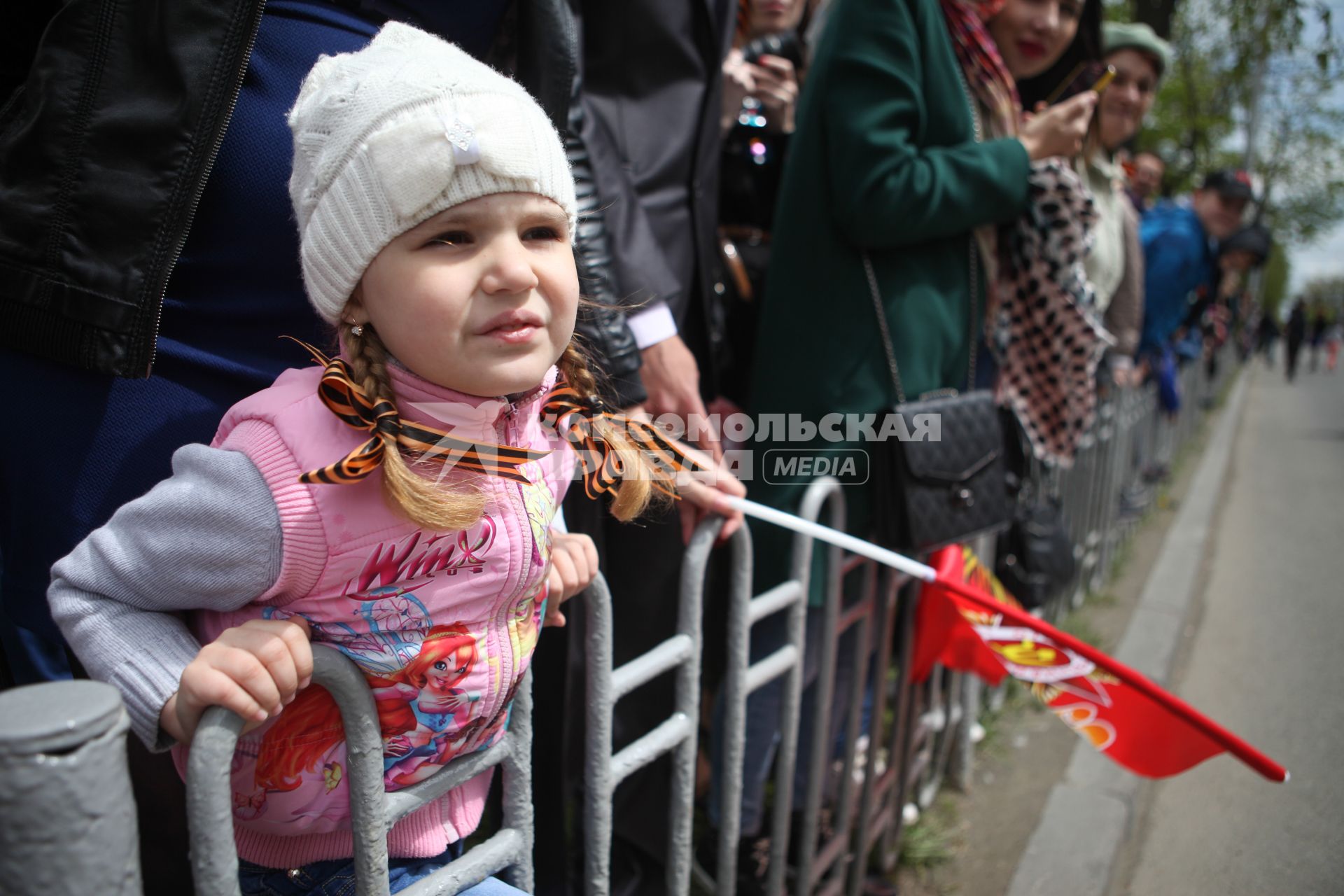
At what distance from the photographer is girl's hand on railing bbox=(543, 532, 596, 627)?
1236 millimetres

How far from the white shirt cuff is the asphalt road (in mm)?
2078

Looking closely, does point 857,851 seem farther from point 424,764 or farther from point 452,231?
point 452,231

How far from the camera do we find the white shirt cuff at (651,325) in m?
1.79

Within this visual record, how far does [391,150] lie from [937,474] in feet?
4.96

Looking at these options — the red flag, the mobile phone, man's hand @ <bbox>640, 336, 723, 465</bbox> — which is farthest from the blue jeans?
the mobile phone

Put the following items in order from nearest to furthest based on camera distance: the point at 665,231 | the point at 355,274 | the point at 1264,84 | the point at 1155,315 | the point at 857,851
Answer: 1. the point at 355,274
2. the point at 665,231
3. the point at 857,851
4. the point at 1155,315
5. the point at 1264,84

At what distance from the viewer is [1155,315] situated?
221 inches

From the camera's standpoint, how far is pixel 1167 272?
5492 millimetres

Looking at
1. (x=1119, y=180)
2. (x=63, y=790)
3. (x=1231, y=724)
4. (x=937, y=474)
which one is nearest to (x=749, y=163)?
(x=937, y=474)

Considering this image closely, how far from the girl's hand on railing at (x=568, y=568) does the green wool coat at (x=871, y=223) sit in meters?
1.04

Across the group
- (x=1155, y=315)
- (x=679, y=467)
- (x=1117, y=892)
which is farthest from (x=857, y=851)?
(x=1155, y=315)

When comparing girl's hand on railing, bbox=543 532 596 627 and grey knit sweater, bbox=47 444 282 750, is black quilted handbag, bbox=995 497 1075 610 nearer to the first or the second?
girl's hand on railing, bbox=543 532 596 627

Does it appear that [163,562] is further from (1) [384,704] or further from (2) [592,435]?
(2) [592,435]

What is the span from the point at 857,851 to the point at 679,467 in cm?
139
